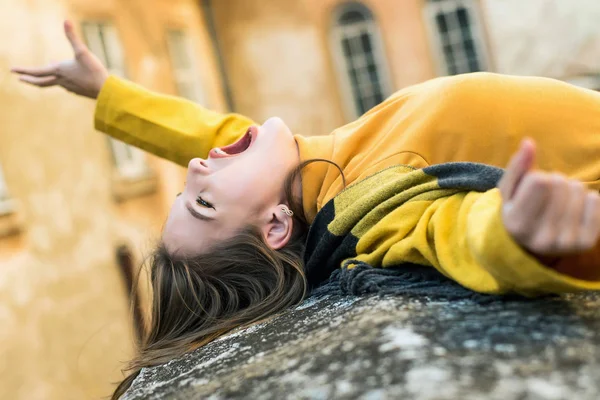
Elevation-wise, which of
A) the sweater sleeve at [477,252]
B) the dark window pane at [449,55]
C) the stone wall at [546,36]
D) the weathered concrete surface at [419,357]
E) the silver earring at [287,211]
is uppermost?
the dark window pane at [449,55]

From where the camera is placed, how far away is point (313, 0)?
445 inches

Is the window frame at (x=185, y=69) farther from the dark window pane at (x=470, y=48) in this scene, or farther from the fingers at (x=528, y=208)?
the fingers at (x=528, y=208)

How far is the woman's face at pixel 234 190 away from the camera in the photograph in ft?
6.49

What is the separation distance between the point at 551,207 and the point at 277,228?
114 centimetres

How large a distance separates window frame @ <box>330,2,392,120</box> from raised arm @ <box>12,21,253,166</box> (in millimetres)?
8871

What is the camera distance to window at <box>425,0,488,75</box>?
11.5 metres

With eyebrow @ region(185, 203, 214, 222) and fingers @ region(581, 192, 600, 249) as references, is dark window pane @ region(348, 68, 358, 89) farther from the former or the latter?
fingers @ region(581, 192, 600, 249)

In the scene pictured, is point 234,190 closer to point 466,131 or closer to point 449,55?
point 466,131

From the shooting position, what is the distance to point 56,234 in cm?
618

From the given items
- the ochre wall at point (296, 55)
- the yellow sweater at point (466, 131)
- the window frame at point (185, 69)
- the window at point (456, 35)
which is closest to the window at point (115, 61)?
the window frame at point (185, 69)

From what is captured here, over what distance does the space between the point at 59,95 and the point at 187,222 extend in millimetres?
4939

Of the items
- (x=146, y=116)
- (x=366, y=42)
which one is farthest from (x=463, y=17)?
(x=146, y=116)

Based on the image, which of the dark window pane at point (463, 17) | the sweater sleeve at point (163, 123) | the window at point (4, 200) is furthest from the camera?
the dark window pane at point (463, 17)

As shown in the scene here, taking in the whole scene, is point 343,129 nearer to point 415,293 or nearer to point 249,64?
point 415,293
